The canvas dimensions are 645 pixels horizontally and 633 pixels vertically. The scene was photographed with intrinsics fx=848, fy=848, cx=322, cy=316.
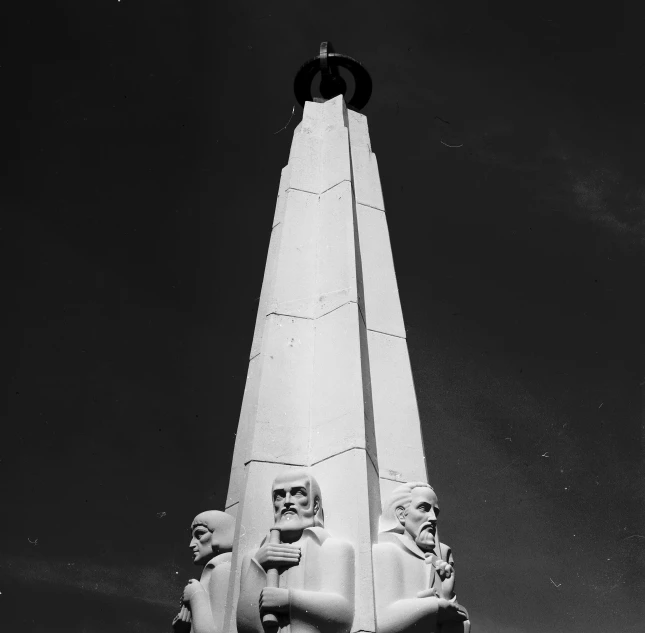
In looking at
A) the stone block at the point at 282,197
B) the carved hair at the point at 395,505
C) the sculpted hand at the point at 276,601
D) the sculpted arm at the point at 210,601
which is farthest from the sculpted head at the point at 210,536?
the stone block at the point at 282,197

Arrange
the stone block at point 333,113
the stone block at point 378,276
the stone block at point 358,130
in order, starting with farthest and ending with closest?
1. the stone block at point 358,130
2. the stone block at point 333,113
3. the stone block at point 378,276

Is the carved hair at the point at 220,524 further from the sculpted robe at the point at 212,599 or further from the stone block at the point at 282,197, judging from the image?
the stone block at the point at 282,197

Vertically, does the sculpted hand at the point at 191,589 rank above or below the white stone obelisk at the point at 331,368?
below

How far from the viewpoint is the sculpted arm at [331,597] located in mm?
6082

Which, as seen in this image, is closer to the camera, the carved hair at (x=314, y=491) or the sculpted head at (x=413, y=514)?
the carved hair at (x=314, y=491)

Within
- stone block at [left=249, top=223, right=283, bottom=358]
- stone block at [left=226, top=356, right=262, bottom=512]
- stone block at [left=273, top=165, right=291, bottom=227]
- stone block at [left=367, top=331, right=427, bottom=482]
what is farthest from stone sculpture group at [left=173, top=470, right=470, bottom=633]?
stone block at [left=273, top=165, right=291, bottom=227]

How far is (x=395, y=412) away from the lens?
853cm

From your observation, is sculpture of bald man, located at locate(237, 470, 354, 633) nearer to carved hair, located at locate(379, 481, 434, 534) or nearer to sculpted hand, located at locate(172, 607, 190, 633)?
carved hair, located at locate(379, 481, 434, 534)

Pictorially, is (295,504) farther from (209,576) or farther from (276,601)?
(209,576)

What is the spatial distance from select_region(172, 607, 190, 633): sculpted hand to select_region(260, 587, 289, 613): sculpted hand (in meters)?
1.45

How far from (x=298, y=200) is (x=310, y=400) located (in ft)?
9.93

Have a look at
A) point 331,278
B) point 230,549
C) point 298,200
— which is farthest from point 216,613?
point 298,200

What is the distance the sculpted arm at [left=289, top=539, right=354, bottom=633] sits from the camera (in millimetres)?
6082

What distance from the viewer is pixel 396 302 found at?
31.6ft
